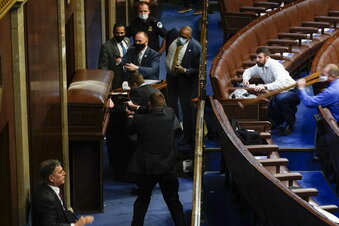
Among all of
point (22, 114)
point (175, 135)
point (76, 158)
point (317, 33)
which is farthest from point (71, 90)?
point (317, 33)

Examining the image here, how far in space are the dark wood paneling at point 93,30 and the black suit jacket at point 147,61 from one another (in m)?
0.63

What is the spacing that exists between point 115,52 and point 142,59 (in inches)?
15.9

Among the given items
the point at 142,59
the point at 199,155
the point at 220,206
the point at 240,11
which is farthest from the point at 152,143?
the point at 240,11

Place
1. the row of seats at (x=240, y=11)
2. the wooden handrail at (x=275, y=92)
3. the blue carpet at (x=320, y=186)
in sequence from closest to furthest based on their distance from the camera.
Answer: the blue carpet at (x=320, y=186), the wooden handrail at (x=275, y=92), the row of seats at (x=240, y=11)

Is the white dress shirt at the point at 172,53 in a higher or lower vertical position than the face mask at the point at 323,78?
higher

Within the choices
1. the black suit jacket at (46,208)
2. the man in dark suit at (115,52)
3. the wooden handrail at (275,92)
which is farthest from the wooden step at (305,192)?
the man in dark suit at (115,52)

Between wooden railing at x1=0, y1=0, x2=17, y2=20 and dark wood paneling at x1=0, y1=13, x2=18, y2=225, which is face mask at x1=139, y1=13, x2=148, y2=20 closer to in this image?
dark wood paneling at x1=0, y1=13, x2=18, y2=225

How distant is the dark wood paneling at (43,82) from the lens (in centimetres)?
707

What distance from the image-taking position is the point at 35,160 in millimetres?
7270

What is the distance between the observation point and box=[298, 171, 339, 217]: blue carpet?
967cm

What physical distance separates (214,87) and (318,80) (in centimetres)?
114

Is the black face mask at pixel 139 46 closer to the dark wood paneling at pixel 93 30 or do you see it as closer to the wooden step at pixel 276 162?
the dark wood paneling at pixel 93 30

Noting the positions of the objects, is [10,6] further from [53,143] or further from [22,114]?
[53,143]

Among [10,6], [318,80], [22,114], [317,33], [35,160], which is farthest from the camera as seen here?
[317,33]
